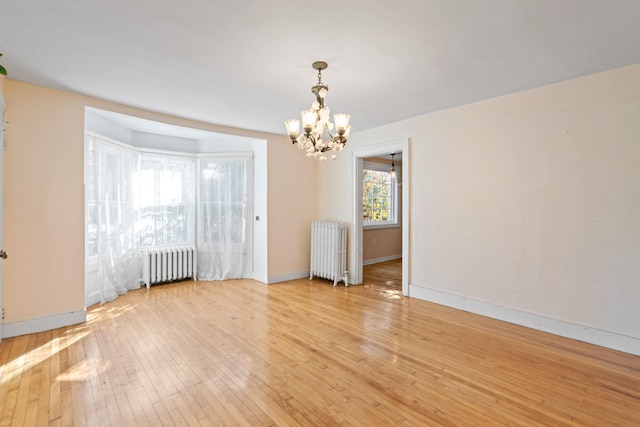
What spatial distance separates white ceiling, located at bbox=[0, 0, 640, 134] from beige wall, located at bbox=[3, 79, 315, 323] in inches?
9.9

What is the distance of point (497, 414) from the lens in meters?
1.92

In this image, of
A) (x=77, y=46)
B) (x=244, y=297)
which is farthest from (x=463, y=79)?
(x=244, y=297)

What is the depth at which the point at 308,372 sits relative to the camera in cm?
239

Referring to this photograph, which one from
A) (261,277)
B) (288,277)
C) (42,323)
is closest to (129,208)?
(42,323)

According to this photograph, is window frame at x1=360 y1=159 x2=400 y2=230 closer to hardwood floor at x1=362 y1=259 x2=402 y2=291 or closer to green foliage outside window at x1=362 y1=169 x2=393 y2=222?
green foliage outside window at x1=362 y1=169 x2=393 y2=222

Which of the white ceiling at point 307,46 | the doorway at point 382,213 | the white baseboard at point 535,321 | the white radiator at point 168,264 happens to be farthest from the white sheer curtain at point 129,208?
the white baseboard at point 535,321

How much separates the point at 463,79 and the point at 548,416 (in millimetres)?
2833

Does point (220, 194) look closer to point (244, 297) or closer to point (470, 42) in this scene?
point (244, 297)

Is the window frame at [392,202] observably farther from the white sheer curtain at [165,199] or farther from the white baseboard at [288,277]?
the white sheer curtain at [165,199]

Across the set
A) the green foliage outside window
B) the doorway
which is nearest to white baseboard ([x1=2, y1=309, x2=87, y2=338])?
the doorway

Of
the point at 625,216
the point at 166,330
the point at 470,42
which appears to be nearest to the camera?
the point at 470,42

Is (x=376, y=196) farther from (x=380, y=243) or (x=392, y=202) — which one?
(x=380, y=243)

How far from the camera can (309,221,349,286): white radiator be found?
Result: 505cm

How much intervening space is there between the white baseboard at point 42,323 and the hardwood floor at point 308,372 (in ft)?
0.31
